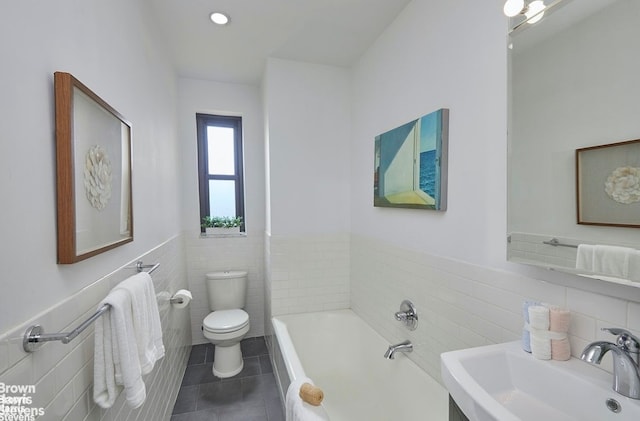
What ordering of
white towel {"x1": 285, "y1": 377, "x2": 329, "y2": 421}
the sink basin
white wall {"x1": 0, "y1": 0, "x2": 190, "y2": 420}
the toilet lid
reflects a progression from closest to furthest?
white wall {"x1": 0, "y1": 0, "x2": 190, "y2": 420} < the sink basin < white towel {"x1": 285, "y1": 377, "x2": 329, "y2": 421} < the toilet lid

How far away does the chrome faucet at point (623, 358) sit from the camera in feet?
2.49

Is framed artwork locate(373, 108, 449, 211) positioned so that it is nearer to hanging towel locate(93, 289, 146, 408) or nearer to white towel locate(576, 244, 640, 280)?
white towel locate(576, 244, 640, 280)

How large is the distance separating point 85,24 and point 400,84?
63.8 inches

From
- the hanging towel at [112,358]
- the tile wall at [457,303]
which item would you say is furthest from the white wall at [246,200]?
the hanging towel at [112,358]

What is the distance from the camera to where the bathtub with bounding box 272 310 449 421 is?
164 cm

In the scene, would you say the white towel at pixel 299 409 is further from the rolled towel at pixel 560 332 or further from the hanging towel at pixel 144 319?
the rolled towel at pixel 560 332

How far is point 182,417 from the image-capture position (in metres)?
2.03

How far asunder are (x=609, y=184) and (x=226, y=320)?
2.56m

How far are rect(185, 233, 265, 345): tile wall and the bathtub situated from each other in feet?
2.48

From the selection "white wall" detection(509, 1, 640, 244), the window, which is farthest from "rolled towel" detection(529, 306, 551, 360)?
the window

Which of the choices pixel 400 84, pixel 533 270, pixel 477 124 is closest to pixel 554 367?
pixel 533 270

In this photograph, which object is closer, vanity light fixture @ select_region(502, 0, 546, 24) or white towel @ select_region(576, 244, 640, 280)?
white towel @ select_region(576, 244, 640, 280)

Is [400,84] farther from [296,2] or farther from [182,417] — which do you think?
[182,417]

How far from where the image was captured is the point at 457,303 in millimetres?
1426
